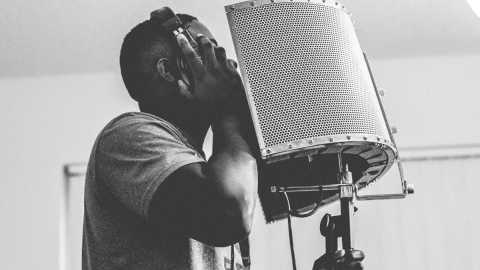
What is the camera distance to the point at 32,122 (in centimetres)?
358

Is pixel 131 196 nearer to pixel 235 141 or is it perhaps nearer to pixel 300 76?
pixel 235 141

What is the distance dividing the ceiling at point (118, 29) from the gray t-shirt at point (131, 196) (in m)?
2.02

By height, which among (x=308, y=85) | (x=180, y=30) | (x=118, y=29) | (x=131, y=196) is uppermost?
(x=118, y=29)

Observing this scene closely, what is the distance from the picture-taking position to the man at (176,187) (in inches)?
33.7

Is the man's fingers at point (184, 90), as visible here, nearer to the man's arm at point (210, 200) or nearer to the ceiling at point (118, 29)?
the man's arm at point (210, 200)

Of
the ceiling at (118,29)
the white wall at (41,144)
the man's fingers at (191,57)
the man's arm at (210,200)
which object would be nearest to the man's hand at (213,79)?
the man's fingers at (191,57)

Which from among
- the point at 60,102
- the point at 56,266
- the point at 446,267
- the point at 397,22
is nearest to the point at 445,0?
the point at 397,22

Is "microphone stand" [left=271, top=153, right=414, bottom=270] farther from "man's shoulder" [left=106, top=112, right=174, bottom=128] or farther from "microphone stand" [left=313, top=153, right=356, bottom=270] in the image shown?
"man's shoulder" [left=106, top=112, right=174, bottom=128]

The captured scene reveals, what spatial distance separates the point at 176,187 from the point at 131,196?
0.07 meters

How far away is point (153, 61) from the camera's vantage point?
1.20 m

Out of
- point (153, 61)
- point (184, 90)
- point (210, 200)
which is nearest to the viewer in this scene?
point (210, 200)

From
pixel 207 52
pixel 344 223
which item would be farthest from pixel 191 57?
pixel 344 223

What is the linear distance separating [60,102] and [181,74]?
2634mm

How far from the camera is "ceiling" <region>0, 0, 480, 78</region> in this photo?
2.91 m
